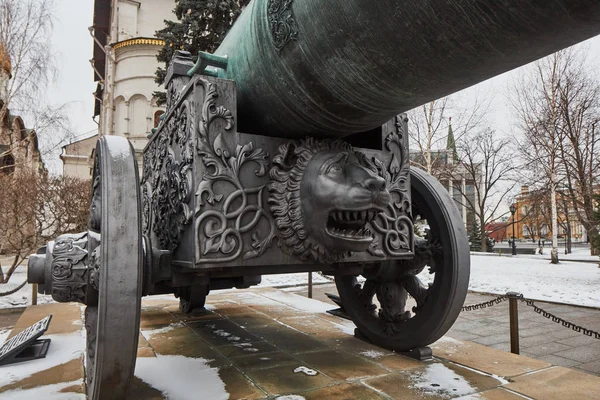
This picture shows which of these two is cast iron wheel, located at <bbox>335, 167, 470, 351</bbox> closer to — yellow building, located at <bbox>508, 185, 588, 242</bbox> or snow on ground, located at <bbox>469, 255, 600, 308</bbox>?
snow on ground, located at <bbox>469, 255, 600, 308</bbox>

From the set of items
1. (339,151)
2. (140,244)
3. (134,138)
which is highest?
(134,138)

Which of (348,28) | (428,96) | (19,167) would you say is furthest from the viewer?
(19,167)

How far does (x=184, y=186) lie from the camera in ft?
8.12

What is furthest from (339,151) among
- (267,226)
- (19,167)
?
(19,167)

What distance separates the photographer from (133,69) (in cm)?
2414

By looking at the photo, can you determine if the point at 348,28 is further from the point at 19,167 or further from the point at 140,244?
the point at 19,167

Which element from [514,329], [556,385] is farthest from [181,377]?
[514,329]

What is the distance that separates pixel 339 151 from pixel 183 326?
2.99 meters

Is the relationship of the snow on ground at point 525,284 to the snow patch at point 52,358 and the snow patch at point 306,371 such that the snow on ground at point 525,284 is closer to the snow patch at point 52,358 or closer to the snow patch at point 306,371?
the snow patch at point 52,358

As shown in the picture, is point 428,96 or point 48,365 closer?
point 428,96

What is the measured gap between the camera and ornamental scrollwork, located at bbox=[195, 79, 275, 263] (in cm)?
237

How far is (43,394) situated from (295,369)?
1.61 metres

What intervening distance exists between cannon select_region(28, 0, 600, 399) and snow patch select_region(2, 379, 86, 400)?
0.55ft

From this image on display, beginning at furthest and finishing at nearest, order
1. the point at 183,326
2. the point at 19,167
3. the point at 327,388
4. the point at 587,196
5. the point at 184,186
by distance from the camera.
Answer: the point at 587,196 < the point at 19,167 < the point at 183,326 < the point at 327,388 < the point at 184,186
